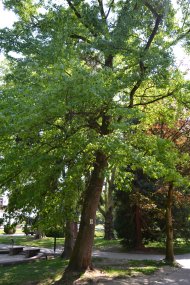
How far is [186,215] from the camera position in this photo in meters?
22.1

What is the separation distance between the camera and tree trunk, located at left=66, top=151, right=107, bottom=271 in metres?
12.3

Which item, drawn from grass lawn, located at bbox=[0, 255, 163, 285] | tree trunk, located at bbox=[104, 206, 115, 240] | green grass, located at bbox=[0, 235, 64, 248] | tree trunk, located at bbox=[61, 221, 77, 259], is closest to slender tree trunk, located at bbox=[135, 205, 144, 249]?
green grass, located at bbox=[0, 235, 64, 248]

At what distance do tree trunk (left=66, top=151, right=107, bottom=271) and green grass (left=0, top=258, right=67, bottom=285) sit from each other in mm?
818

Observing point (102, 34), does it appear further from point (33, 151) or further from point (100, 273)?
point (100, 273)

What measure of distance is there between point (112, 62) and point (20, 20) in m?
4.16

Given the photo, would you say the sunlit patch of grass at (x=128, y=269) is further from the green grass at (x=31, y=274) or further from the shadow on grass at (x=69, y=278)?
the green grass at (x=31, y=274)

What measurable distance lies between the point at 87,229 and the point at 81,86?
6107mm

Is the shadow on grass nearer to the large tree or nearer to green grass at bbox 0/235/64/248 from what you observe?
the large tree

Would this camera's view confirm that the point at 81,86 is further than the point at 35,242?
No

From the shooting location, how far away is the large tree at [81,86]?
8.53m

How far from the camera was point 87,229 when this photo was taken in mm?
12516

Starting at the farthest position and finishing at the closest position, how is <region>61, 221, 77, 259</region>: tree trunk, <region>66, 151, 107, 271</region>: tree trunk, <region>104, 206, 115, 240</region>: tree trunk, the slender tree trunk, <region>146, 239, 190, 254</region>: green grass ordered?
1. <region>104, 206, 115, 240</region>: tree trunk
2. the slender tree trunk
3. <region>146, 239, 190, 254</region>: green grass
4. <region>61, 221, 77, 259</region>: tree trunk
5. <region>66, 151, 107, 271</region>: tree trunk

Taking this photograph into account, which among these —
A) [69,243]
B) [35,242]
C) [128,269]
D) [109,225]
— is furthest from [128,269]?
[109,225]

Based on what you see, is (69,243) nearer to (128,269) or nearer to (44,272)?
(128,269)
